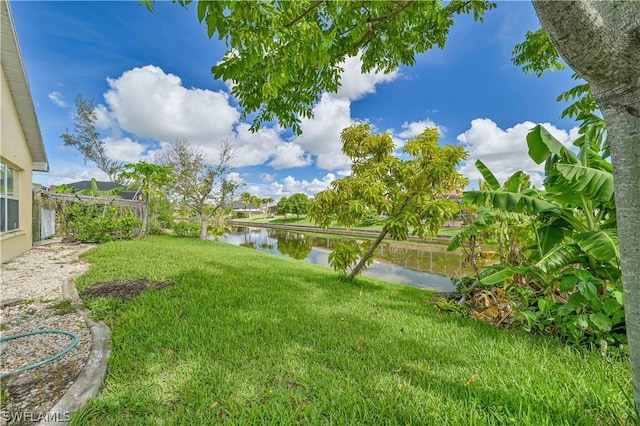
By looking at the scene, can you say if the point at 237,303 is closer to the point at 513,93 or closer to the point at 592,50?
the point at 592,50

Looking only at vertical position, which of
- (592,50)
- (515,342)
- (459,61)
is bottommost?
(515,342)

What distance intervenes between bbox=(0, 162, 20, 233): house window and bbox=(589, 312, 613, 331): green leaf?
441 inches

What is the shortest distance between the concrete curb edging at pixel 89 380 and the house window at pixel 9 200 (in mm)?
6278

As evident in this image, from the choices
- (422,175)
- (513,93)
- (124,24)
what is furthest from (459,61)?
(124,24)

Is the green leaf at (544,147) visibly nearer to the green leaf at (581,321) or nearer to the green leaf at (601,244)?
the green leaf at (601,244)

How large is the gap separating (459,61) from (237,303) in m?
7.22

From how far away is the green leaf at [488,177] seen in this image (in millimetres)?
3884

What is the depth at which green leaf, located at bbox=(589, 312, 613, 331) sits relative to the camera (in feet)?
7.87

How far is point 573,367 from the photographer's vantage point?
227cm

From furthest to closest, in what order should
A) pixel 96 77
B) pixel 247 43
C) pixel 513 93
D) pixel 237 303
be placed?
pixel 96 77
pixel 513 93
pixel 237 303
pixel 247 43

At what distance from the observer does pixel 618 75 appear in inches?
40.4

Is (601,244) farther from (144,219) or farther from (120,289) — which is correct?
(144,219)

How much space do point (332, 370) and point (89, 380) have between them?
197cm

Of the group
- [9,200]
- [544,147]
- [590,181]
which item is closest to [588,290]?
[590,181]
